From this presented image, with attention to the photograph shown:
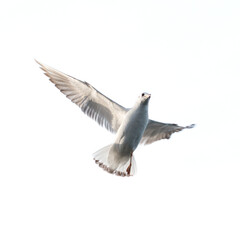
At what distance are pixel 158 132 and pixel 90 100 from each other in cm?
159

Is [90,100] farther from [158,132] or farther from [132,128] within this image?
[158,132]

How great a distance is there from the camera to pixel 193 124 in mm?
12406

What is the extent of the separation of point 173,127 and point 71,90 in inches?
88.4

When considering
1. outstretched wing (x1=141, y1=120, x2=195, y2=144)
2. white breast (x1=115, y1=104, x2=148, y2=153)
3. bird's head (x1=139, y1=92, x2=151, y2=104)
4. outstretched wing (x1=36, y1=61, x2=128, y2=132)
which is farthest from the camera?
outstretched wing (x1=141, y1=120, x2=195, y2=144)

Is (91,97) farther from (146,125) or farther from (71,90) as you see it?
(146,125)

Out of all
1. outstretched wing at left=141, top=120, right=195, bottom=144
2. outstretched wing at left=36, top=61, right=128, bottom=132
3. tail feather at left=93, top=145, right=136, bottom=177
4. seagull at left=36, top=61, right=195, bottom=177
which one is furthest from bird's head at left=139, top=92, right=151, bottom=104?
tail feather at left=93, top=145, right=136, bottom=177

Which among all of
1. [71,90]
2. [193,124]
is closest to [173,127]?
[193,124]

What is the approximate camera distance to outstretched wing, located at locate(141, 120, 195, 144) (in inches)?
491

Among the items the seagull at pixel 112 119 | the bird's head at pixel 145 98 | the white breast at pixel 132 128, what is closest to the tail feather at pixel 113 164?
the seagull at pixel 112 119

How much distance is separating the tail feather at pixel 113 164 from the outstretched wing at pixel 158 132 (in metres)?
0.69

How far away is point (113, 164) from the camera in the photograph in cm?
1213

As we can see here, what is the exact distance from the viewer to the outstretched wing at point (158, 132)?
40.9 feet

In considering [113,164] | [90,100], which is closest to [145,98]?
[90,100]

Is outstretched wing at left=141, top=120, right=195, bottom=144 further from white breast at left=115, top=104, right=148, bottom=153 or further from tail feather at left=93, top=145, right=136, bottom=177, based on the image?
white breast at left=115, top=104, right=148, bottom=153
